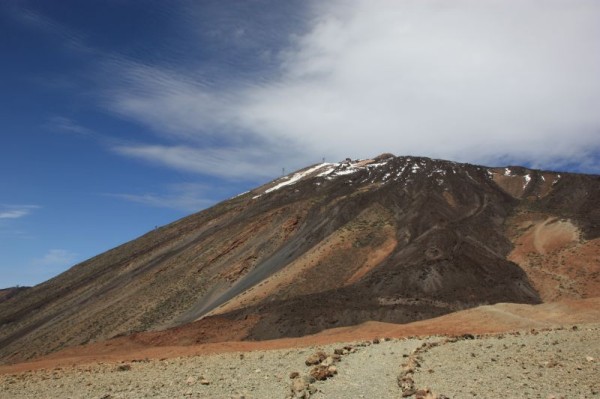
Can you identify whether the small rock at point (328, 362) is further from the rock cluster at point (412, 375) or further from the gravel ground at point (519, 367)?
the gravel ground at point (519, 367)

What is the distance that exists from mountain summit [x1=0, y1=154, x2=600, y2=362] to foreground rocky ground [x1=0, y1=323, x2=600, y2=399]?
1076 cm

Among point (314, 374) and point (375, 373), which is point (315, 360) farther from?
point (375, 373)

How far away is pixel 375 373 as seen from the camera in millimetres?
17812

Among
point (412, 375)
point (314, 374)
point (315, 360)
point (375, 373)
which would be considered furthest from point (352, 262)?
point (412, 375)

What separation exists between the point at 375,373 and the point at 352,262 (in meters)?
30.7

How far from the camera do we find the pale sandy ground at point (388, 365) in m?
15.2

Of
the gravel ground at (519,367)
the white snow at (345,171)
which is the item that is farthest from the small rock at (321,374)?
the white snow at (345,171)

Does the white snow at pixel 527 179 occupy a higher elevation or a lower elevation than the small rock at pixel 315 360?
higher

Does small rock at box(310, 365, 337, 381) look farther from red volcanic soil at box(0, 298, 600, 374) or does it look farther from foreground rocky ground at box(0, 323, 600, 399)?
red volcanic soil at box(0, 298, 600, 374)

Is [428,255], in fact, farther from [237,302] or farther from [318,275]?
[237,302]

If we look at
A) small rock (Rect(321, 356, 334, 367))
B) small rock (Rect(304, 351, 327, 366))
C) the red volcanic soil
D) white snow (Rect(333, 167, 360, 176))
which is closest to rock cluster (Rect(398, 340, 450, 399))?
small rock (Rect(321, 356, 334, 367))

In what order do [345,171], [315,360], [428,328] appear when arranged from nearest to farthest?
[315,360] < [428,328] < [345,171]

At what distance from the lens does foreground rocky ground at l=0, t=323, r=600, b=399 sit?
14.8 meters

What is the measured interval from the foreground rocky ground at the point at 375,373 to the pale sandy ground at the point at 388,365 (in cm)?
4
